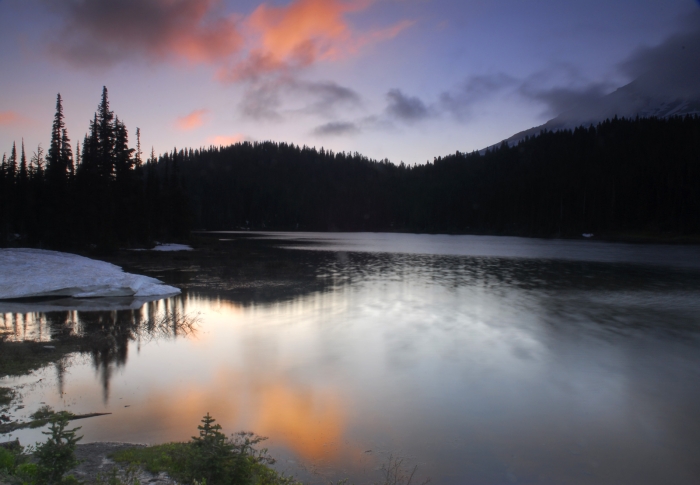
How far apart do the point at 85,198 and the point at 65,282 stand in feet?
97.6

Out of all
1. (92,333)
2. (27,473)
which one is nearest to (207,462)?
(27,473)

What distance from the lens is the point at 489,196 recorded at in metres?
164

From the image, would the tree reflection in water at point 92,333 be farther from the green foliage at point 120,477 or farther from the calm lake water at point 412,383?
the green foliage at point 120,477

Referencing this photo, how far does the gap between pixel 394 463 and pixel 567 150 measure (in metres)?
169

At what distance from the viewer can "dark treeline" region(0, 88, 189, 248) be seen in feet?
157

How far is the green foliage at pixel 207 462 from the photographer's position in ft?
18.7

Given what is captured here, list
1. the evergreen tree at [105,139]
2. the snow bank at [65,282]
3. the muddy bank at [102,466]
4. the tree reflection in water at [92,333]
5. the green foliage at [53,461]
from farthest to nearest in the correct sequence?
the evergreen tree at [105,139] < the snow bank at [65,282] < the tree reflection in water at [92,333] < the muddy bank at [102,466] < the green foliage at [53,461]

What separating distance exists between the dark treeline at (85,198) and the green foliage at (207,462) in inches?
1827

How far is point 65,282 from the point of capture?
22.6 metres

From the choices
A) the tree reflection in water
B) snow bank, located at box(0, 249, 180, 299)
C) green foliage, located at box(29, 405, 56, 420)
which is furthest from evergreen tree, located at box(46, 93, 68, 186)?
green foliage, located at box(29, 405, 56, 420)

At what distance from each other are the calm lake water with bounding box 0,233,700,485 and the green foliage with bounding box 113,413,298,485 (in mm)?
863

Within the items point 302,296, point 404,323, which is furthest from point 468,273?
point 404,323

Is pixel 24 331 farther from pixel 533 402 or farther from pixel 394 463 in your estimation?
pixel 533 402

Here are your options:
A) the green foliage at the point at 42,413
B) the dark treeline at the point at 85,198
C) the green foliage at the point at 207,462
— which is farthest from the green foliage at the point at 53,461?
the dark treeline at the point at 85,198
